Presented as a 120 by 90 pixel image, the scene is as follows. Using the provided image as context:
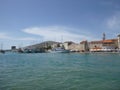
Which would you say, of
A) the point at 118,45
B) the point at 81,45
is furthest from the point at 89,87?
the point at 81,45

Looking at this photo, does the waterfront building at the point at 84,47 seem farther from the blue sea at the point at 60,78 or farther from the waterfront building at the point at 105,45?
the blue sea at the point at 60,78

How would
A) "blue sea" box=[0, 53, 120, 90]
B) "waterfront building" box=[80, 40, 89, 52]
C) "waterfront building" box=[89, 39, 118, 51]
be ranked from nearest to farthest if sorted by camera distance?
"blue sea" box=[0, 53, 120, 90], "waterfront building" box=[89, 39, 118, 51], "waterfront building" box=[80, 40, 89, 52]

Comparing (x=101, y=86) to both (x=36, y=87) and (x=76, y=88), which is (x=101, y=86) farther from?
(x=36, y=87)

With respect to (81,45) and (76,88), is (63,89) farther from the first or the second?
(81,45)

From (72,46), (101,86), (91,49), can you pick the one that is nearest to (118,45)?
(91,49)

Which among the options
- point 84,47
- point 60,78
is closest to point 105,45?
point 84,47

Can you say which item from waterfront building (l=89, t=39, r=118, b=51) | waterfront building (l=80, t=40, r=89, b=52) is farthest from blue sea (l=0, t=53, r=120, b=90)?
waterfront building (l=80, t=40, r=89, b=52)

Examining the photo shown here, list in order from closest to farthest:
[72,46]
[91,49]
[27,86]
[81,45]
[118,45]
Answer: [27,86]
[118,45]
[91,49]
[81,45]
[72,46]

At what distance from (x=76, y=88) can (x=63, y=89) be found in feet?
3.61

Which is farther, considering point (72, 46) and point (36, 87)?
point (72, 46)

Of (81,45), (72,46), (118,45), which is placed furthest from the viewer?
(72,46)

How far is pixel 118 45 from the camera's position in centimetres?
14525

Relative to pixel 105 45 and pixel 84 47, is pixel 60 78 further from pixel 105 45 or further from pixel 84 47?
pixel 84 47

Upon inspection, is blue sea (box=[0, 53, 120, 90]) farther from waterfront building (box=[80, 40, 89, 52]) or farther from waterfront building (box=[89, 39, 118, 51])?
waterfront building (box=[80, 40, 89, 52])
